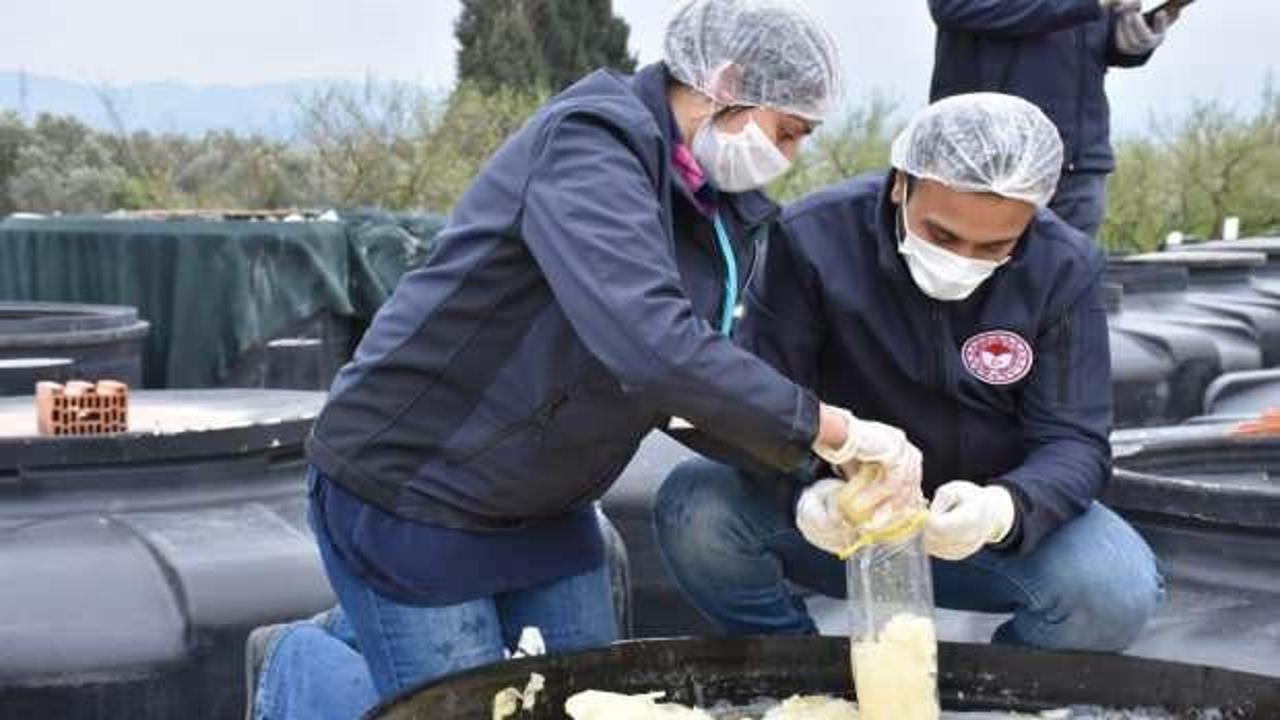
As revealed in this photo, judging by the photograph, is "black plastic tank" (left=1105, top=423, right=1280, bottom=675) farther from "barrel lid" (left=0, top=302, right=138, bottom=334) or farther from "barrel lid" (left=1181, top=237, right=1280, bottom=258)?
"barrel lid" (left=1181, top=237, right=1280, bottom=258)

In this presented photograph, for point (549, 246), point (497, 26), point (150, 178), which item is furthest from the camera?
point (497, 26)

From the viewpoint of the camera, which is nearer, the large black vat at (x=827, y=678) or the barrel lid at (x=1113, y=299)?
the large black vat at (x=827, y=678)

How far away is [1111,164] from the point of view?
5191 mm

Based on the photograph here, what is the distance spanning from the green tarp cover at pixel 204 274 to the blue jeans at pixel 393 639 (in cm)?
545

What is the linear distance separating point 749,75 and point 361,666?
118 centimetres

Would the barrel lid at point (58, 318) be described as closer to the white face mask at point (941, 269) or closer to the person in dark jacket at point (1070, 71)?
the person in dark jacket at point (1070, 71)

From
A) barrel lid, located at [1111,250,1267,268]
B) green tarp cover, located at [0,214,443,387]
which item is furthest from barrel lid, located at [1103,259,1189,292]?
green tarp cover, located at [0,214,443,387]

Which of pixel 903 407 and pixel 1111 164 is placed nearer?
pixel 903 407

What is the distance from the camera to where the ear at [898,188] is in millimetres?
2838

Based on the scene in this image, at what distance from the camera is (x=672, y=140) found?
252cm

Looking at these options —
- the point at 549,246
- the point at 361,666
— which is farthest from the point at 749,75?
the point at 361,666

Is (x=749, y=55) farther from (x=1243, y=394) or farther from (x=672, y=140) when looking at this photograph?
(x=1243, y=394)

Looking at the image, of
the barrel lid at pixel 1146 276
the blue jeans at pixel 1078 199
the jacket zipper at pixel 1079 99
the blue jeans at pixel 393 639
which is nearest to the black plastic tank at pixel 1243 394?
the blue jeans at pixel 1078 199

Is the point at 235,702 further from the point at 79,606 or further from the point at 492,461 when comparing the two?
the point at 492,461
